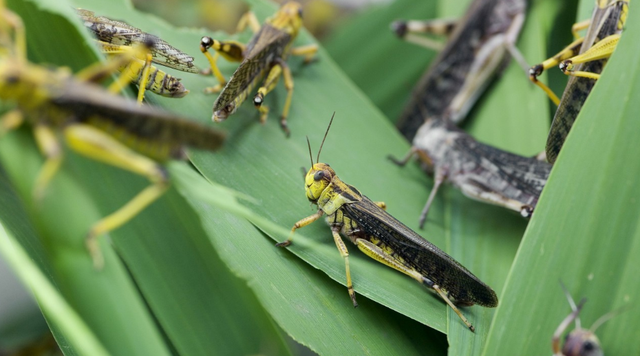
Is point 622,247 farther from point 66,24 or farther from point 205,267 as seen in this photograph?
point 66,24

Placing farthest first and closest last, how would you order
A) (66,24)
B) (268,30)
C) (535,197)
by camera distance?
(268,30) → (535,197) → (66,24)

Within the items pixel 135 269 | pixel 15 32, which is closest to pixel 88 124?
pixel 15 32

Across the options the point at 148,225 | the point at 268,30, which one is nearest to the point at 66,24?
the point at 148,225

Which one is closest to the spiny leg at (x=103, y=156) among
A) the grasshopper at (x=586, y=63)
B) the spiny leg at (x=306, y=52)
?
the grasshopper at (x=586, y=63)

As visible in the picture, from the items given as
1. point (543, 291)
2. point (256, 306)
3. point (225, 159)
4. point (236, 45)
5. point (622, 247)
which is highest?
point (622, 247)

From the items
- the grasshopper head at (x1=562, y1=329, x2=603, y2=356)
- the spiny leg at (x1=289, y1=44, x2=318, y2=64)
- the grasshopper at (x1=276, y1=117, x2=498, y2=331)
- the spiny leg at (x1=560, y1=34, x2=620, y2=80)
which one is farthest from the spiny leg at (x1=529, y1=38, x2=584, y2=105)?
the spiny leg at (x1=289, y1=44, x2=318, y2=64)

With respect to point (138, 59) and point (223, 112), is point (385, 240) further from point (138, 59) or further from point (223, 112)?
point (138, 59)
